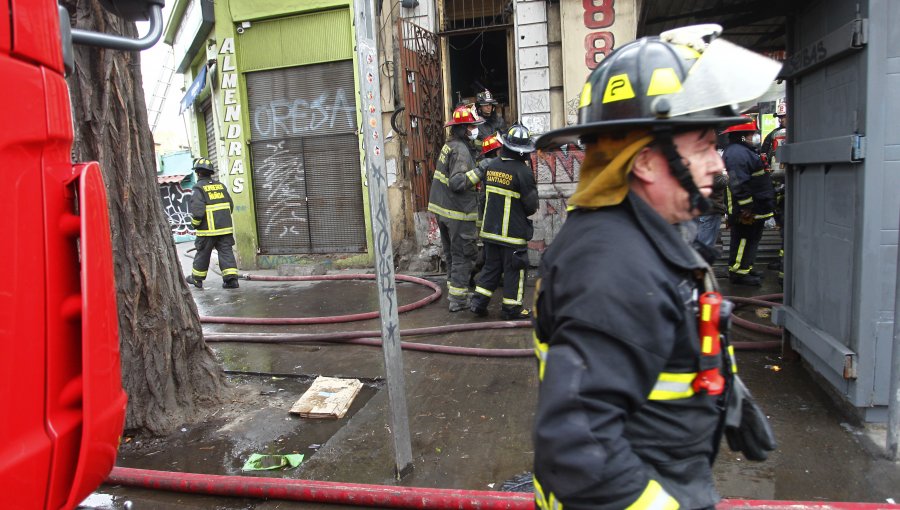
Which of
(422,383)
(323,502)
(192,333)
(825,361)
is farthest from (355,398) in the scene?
(825,361)

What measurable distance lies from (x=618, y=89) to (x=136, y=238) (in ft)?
11.5

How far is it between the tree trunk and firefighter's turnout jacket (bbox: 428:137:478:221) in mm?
3297

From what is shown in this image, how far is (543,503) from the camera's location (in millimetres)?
1584

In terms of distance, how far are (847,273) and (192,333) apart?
4.18 metres

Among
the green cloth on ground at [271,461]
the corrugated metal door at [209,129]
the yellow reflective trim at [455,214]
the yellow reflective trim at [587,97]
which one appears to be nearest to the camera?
the yellow reflective trim at [587,97]

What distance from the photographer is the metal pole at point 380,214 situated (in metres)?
3.13

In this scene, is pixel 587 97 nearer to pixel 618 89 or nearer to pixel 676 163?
pixel 618 89

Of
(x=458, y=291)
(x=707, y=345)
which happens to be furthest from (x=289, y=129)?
(x=707, y=345)

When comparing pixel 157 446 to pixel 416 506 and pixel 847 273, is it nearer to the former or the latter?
pixel 416 506

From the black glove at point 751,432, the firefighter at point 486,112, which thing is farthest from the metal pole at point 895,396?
the firefighter at point 486,112

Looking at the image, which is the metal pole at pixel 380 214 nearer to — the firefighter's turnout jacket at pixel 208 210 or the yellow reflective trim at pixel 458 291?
the yellow reflective trim at pixel 458 291

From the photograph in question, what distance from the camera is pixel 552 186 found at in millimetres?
8633

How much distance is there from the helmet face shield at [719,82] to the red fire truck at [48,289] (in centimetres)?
141

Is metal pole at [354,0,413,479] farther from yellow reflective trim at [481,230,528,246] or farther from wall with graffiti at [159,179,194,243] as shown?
wall with graffiti at [159,179,194,243]
